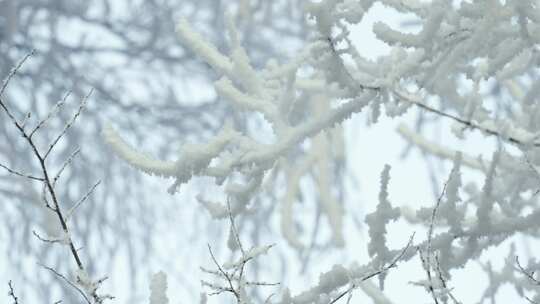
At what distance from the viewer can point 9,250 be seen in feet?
12.5

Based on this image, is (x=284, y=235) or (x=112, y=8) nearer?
(x=284, y=235)

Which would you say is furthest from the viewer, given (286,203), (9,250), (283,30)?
(283,30)

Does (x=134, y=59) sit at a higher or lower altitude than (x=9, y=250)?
higher

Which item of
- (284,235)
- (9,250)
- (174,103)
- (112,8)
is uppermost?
(112,8)

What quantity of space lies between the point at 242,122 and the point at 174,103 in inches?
13.2

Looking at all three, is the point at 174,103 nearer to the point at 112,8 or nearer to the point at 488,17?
the point at 112,8

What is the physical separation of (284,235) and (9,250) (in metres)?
1.52

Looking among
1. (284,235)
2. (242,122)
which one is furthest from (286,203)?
(242,122)

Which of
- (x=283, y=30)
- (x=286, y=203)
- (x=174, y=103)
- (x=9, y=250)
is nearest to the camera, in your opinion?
(x=286, y=203)

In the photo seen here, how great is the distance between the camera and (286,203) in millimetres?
3059

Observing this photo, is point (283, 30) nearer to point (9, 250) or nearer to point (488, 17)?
point (9, 250)

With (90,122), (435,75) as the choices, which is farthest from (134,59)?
(435,75)

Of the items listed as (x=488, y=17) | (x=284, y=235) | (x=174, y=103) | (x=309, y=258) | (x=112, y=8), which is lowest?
(x=488, y=17)

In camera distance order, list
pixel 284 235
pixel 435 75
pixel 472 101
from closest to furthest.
Answer: 1. pixel 472 101
2. pixel 435 75
3. pixel 284 235
